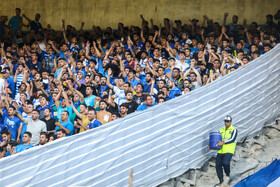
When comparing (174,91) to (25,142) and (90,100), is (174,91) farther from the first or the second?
(25,142)

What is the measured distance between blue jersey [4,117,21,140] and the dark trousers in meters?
4.20

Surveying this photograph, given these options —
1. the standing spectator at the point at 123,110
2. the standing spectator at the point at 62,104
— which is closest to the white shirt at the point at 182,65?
the standing spectator at the point at 62,104

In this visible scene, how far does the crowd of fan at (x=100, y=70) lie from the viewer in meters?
11.4

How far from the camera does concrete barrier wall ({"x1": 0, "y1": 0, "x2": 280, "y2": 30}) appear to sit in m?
Answer: 17.8

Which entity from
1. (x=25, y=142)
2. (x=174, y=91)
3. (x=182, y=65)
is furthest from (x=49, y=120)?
(x=182, y=65)

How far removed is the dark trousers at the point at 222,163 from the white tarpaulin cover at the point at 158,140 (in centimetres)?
61

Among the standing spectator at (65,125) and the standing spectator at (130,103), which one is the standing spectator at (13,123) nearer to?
the standing spectator at (65,125)

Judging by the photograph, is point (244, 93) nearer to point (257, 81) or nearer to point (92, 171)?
point (257, 81)

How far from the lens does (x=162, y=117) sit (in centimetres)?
1051

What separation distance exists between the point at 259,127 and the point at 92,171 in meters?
4.08

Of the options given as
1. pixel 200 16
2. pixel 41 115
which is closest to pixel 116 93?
pixel 41 115

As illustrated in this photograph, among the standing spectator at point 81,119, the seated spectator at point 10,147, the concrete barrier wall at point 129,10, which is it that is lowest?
the seated spectator at point 10,147

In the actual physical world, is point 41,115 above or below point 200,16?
below

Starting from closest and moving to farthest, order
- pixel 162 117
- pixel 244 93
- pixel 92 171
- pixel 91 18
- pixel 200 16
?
1. pixel 92 171
2. pixel 162 117
3. pixel 244 93
4. pixel 200 16
5. pixel 91 18
